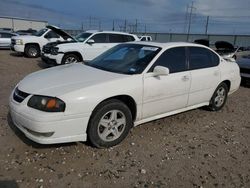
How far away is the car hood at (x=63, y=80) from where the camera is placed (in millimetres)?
3354

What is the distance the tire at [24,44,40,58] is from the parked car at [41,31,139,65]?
12.0ft

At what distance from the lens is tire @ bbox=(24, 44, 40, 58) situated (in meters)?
13.9

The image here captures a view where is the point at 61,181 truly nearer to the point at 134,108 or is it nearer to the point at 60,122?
the point at 60,122

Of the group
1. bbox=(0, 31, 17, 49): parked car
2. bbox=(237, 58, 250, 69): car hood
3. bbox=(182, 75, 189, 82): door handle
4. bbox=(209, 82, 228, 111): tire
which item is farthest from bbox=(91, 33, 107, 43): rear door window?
bbox=(0, 31, 17, 49): parked car

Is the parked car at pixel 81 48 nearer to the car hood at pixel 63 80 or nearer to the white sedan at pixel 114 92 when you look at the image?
the white sedan at pixel 114 92

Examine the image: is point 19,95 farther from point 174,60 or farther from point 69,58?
point 69,58

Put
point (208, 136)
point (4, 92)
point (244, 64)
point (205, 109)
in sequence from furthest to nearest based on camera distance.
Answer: point (244, 64)
point (4, 92)
point (205, 109)
point (208, 136)

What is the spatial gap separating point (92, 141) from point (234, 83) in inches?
155

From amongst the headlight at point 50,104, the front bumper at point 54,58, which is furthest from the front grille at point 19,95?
the front bumper at point 54,58

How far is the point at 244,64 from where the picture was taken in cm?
875

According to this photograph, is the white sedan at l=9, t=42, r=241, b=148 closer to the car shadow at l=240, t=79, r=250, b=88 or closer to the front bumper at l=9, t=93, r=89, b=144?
the front bumper at l=9, t=93, r=89, b=144

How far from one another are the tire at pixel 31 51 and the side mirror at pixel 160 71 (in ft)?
38.4

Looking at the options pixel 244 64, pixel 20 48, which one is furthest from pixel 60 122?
pixel 20 48

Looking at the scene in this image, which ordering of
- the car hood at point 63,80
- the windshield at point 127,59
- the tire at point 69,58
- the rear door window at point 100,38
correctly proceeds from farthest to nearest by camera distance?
the rear door window at point 100,38 < the tire at point 69,58 < the windshield at point 127,59 < the car hood at point 63,80
